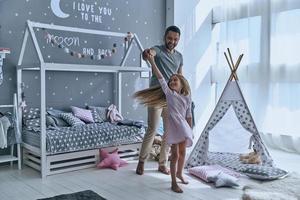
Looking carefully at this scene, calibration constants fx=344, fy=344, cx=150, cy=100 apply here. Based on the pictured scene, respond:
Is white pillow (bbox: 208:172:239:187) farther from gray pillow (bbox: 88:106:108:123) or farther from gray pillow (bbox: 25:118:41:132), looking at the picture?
gray pillow (bbox: 25:118:41:132)

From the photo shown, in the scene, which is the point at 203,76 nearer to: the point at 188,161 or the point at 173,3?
the point at 173,3

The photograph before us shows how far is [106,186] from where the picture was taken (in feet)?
9.78

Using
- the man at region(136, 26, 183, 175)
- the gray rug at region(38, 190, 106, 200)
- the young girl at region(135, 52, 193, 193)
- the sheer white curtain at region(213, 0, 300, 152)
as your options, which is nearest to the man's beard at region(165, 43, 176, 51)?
the man at region(136, 26, 183, 175)

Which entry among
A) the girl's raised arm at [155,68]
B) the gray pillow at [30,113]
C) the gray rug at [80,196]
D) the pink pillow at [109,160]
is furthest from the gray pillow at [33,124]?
the girl's raised arm at [155,68]

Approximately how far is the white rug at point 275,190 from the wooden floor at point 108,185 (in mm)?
98

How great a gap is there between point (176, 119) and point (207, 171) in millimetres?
679

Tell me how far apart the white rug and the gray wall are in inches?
90.7

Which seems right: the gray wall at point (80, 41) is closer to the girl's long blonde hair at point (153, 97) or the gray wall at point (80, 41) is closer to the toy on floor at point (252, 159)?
the girl's long blonde hair at point (153, 97)

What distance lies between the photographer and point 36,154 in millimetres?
3406

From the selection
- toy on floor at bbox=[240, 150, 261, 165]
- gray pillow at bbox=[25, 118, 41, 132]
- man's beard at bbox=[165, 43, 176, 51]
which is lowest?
toy on floor at bbox=[240, 150, 261, 165]

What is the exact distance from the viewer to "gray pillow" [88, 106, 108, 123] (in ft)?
13.7

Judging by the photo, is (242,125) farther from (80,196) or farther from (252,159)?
(80,196)

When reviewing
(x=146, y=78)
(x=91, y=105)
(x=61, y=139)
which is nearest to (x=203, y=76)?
(x=146, y=78)

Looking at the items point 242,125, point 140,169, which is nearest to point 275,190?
point 242,125
